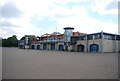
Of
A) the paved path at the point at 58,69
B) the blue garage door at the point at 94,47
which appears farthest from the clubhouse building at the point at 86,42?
the paved path at the point at 58,69

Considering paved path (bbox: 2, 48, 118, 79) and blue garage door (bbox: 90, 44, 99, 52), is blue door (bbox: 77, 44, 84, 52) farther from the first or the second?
paved path (bbox: 2, 48, 118, 79)

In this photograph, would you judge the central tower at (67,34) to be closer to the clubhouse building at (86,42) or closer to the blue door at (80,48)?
the clubhouse building at (86,42)

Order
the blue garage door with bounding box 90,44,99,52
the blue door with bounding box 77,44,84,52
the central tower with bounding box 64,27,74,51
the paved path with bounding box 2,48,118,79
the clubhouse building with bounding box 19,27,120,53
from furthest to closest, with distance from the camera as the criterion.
A: the central tower with bounding box 64,27,74,51 → the blue door with bounding box 77,44,84,52 → the blue garage door with bounding box 90,44,99,52 → the clubhouse building with bounding box 19,27,120,53 → the paved path with bounding box 2,48,118,79

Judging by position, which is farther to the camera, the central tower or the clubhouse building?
the central tower

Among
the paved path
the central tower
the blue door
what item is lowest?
the paved path

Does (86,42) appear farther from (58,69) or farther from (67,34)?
(58,69)

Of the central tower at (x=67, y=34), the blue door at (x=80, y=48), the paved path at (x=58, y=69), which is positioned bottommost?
the paved path at (x=58, y=69)

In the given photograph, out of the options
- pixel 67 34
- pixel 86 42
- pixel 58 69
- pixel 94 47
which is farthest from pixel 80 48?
pixel 58 69

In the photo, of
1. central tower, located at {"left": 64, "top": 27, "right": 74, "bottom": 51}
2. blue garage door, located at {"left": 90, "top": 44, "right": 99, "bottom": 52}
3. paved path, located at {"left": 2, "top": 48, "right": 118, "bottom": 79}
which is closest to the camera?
paved path, located at {"left": 2, "top": 48, "right": 118, "bottom": 79}

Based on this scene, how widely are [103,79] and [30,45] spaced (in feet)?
218

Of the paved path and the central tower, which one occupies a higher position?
the central tower

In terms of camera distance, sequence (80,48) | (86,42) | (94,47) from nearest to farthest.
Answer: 1. (94,47)
2. (86,42)
3. (80,48)

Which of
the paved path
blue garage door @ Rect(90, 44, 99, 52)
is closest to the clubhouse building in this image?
blue garage door @ Rect(90, 44, 99, 52)

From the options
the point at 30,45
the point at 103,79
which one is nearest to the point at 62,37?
the point at 30,45
